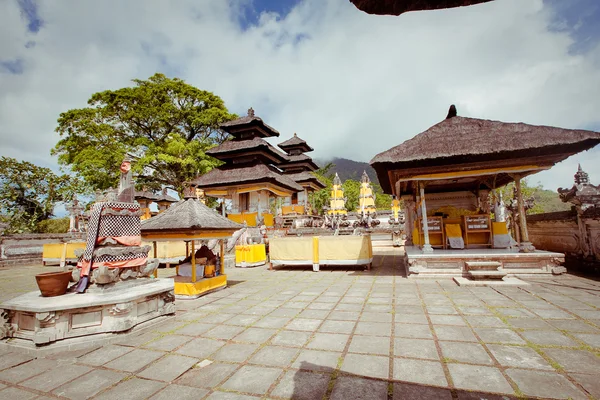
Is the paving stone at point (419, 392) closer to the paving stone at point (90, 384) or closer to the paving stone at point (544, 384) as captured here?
the paving stone at point (544, 384)

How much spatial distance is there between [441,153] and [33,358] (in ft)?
31.9

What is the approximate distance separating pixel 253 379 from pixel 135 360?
172 cm

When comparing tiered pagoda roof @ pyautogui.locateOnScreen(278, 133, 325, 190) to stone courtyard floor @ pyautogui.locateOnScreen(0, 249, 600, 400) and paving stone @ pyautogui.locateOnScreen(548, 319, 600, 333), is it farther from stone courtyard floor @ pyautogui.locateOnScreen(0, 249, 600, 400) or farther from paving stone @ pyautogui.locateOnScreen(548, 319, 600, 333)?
paving stone @ pyautogui.locateOnScreen(548, 319, 600, 333)

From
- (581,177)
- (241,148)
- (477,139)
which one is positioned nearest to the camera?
(477,139)

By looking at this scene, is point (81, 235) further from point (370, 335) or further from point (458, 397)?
point (458, 397)

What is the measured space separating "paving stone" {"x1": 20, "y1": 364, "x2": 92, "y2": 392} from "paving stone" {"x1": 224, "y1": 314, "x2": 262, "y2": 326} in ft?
6.61

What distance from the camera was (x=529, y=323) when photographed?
4.02 meters

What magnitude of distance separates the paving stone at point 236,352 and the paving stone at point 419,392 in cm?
180

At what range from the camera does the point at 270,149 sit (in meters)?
19.5

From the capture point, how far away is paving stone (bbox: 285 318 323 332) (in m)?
4.16

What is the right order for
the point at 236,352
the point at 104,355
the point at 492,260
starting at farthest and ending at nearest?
the point at 492,260 < the point at 104,355 < the point at 236,352

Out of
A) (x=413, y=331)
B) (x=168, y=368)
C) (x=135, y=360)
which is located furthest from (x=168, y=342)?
(x=413, y=331)

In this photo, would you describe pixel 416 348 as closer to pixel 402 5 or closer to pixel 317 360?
pixel 317 360

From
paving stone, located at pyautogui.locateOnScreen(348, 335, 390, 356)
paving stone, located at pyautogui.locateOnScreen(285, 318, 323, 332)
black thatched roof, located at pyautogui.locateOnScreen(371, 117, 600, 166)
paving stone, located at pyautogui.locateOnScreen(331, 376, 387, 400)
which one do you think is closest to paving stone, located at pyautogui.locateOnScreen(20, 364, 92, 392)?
paving stone, located at pyautogui.locateOnScreen(285, 318, 323, 332)
